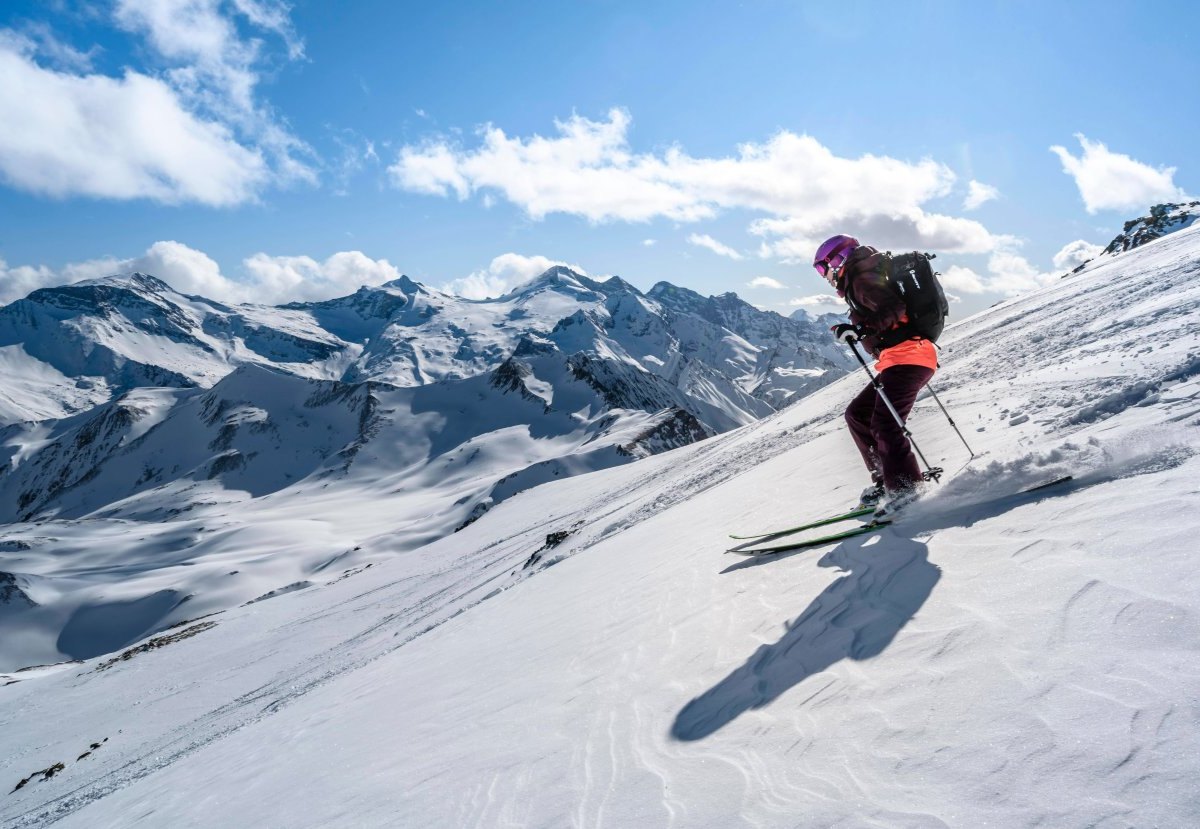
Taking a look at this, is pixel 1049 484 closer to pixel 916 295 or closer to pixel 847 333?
pixel 916 295

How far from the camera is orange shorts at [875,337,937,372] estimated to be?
7.53 m

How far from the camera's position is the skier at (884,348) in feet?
23.8

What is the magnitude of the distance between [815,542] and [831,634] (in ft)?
8.27

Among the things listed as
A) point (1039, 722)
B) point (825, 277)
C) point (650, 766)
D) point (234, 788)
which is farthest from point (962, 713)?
point (234, 788)

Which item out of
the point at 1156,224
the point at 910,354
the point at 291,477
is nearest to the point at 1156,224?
the point at 1156,224

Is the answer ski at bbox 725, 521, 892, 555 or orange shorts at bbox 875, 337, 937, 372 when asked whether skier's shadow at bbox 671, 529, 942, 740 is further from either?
orange shorts at bbox 875, 337, 937, 372

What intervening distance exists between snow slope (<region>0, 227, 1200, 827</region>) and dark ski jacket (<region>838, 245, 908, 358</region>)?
1.80 metres

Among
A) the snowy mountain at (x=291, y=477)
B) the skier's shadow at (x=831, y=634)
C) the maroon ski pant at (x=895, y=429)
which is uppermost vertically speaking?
the snowy mountain at (x=291, y=477)

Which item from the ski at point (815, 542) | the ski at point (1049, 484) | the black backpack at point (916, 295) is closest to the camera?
the ski at point (1049, 484)

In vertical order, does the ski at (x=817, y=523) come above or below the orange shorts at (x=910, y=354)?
below

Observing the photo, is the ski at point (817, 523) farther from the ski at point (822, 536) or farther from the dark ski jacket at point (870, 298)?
the dark ski jacket at point (870, 298)

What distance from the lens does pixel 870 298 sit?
732 cm

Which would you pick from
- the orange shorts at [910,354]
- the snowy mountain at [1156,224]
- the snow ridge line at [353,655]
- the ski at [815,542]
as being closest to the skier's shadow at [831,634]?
the ski at [815,542]

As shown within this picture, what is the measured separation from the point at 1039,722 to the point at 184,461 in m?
222
